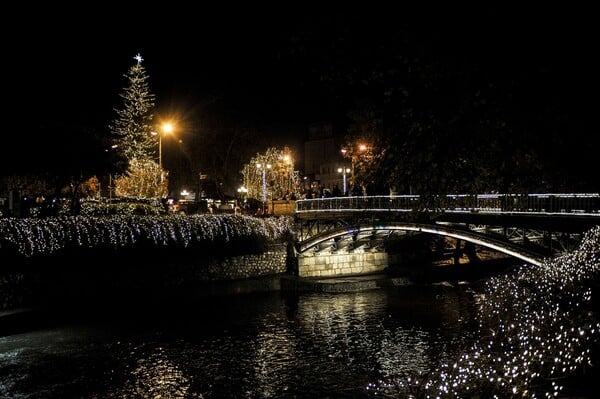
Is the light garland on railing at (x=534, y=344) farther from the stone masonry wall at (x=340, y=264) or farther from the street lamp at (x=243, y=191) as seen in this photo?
the street lamp at (x=243, y=191)

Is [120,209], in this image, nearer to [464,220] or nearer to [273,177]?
[273,177]

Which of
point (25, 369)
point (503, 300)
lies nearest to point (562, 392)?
point (503, 300)

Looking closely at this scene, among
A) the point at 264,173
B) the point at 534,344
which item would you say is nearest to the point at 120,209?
the point at 264,173

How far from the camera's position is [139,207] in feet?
117

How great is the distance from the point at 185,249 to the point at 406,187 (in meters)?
25.3

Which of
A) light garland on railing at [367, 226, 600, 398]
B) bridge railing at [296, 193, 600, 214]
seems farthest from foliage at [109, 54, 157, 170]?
light garland on railing at [367, 226, 600, 398]

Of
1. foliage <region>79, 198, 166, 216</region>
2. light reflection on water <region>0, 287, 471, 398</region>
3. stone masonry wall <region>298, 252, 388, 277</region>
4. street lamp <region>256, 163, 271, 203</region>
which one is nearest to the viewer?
light reflection on water <region>0, 287, 471, 398</region>

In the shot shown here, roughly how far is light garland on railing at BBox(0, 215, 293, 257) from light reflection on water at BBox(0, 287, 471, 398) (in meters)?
4.64

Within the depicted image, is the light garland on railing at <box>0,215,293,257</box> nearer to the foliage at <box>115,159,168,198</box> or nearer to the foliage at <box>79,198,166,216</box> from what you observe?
the foliage at <box>79,198,166,216</box>

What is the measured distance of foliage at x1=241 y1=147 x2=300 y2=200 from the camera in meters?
49.3

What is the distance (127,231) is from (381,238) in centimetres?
1420

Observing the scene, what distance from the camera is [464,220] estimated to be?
23266 millimetres

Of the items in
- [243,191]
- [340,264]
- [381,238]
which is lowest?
[340,264]

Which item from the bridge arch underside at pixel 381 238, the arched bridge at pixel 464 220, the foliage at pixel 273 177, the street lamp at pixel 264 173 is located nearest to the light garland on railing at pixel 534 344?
the arched bridge at pixel 464 220
